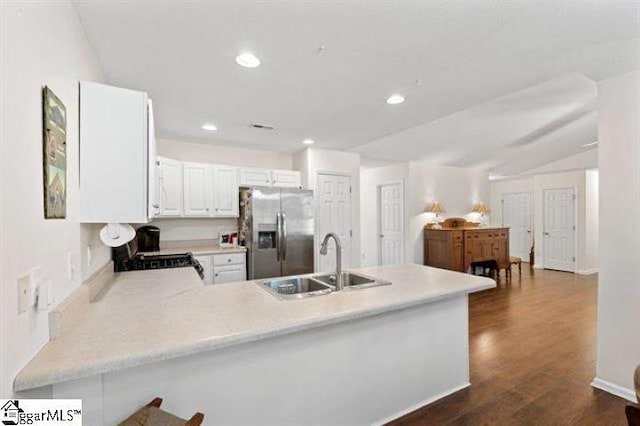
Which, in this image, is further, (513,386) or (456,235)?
(456,235)

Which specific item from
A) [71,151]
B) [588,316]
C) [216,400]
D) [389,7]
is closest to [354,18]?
[389,7]

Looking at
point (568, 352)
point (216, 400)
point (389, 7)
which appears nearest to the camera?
point (216, 400)

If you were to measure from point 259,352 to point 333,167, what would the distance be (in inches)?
148

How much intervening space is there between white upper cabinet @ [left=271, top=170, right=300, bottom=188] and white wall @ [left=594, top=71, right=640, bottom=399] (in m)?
3.57

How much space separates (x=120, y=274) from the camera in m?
2.46

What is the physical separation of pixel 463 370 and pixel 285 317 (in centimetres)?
170

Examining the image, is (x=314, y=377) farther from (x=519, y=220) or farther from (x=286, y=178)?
(x=519, y=220)

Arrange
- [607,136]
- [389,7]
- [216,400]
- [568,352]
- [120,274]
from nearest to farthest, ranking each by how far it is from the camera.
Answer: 1. [216,400]
2. [389,7]
3. [607,136]
4. [120,274]
5. [568,352]

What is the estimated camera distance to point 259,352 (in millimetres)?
1451

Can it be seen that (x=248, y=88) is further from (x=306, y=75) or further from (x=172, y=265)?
(x=172, y=265)

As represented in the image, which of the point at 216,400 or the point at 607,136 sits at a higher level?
the point at 607,136

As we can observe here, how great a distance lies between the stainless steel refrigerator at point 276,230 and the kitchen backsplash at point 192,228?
0.36 meters

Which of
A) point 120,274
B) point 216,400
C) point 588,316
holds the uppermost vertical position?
point 120,274

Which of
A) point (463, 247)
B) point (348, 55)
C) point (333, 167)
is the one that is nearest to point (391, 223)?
point (463, 247)
